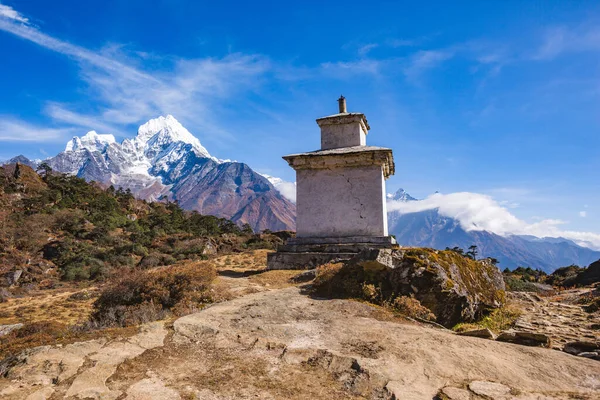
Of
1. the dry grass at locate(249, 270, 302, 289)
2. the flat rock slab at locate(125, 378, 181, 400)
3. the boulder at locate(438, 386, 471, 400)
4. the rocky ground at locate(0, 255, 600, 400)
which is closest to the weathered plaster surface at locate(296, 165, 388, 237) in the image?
the dry grass at locate(249, 270, 302, 289)

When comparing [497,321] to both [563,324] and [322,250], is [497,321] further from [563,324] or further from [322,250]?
[322,250]

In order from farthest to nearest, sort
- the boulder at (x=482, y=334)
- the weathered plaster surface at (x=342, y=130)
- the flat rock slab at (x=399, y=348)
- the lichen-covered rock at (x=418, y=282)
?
the weathered plaster surface at (x=342, y=130) → the lichen-covered rock at (x=418, y=282) → the boulder at (x=482, y=334) → the flat rock slab at (x=399, y=348)

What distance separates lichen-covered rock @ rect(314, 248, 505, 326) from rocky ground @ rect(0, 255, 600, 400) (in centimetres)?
160

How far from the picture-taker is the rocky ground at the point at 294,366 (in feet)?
10.9

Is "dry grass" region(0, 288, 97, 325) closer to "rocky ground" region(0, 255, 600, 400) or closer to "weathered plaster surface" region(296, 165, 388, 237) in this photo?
"weathered plaster surface" region(296, 165, 388, 237)

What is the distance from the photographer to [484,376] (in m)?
3.80

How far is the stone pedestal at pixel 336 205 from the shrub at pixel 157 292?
14.5ft

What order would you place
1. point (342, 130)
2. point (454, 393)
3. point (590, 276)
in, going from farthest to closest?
point (590, 276), point (342, 130), point (454, 393)

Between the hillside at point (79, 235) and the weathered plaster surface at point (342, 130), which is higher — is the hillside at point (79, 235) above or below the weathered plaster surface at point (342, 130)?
below

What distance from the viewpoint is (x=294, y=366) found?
3934 mm

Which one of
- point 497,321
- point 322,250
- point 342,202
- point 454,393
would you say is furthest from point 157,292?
point 342,202

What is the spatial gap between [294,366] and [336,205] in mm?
8858

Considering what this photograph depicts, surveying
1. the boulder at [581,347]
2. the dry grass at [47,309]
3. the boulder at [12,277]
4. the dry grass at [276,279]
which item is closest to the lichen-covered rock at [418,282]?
the dry grass at [276,279]

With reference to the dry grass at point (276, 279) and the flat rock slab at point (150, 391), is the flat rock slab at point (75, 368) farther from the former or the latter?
the dry grass at point (276, 279)
